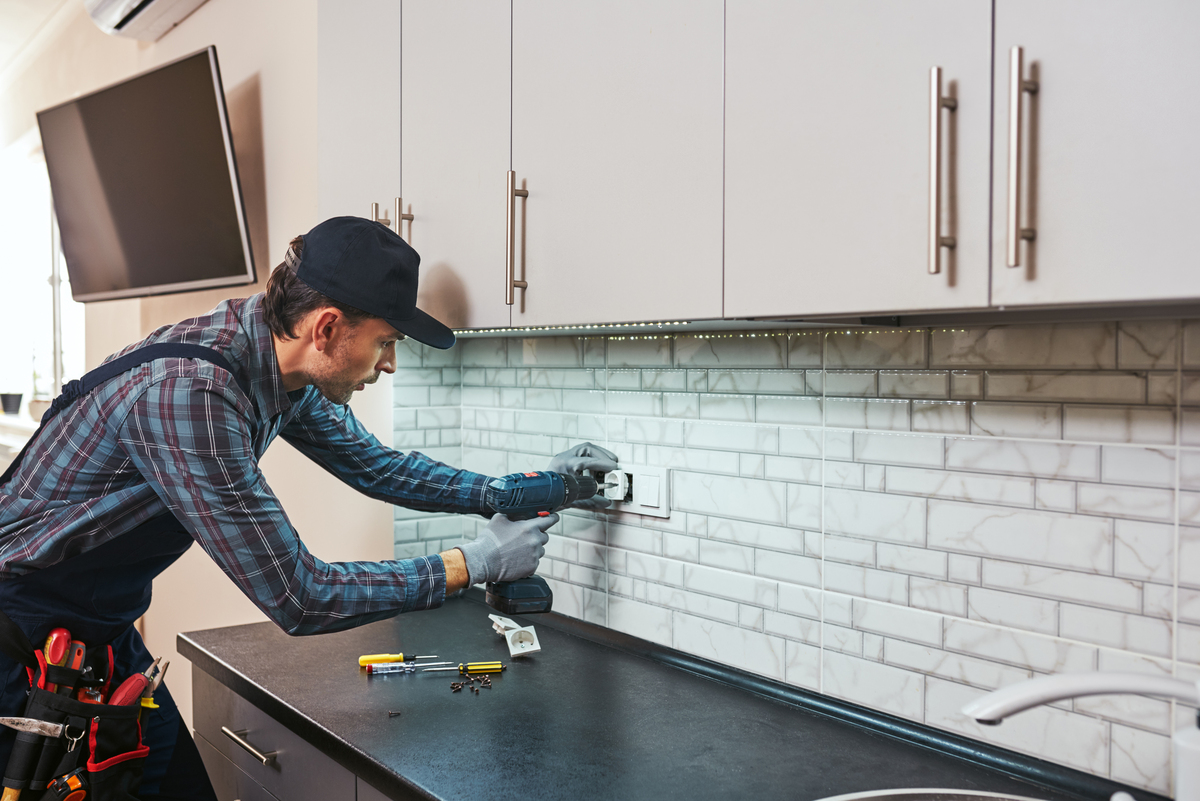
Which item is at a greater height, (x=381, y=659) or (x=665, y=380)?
(x=665, y=380)

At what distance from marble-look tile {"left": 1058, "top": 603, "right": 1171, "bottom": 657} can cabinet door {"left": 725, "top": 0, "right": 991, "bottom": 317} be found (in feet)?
1.69

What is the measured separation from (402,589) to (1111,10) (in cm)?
123

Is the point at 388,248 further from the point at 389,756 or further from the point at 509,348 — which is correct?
the point at 389,756

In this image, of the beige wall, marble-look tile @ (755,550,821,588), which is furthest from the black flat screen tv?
marble-look tile @ (755,550,821,588)

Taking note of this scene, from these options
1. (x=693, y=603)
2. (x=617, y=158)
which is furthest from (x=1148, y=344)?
(x=693, y=603)

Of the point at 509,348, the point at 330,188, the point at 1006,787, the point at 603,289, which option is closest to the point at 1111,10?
the point at 603,289

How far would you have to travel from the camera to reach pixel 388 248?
4.89 feet

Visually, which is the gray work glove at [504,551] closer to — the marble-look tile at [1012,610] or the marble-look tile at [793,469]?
the marble-look tile at [793,469]

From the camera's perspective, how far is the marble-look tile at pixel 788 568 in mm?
1456

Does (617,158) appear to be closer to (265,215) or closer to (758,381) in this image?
(758,381)

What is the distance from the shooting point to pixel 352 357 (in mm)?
1542

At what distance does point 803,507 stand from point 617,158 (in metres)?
0.65

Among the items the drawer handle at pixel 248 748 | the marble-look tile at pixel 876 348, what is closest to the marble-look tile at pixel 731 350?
the marble-look tile at pixel 876 348

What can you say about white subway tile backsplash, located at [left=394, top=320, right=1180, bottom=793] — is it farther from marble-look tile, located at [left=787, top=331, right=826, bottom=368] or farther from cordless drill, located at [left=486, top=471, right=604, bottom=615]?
cordless drill, located at [left=486, top=471, right=604, bottom=615]
